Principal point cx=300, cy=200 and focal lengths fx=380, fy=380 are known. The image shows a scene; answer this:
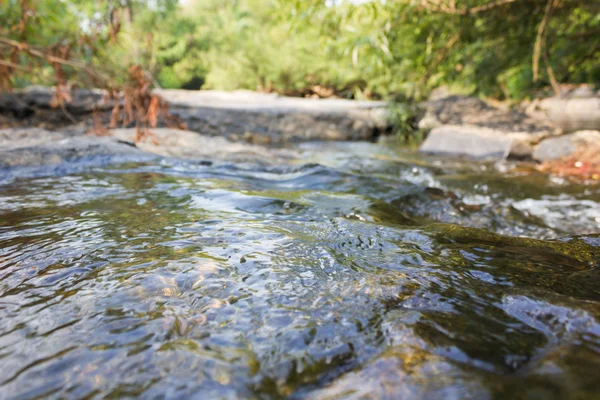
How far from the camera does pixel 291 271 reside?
1282 millimetres

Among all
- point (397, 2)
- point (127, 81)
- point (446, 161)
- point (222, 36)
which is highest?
point (222, 36)

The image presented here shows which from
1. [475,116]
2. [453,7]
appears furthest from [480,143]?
[475,116]

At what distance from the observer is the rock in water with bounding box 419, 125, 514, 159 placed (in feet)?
21.7

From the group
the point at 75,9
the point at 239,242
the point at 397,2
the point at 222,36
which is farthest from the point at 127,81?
the point at 222,36

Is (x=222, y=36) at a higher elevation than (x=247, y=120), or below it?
higher

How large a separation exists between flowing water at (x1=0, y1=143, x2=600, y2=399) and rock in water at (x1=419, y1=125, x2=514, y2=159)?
17.8ft

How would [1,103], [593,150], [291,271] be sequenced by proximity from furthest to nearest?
[1,103]
[593,150]
[291,271]

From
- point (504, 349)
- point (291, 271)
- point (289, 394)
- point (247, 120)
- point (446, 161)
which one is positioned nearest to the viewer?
point (289, 394)

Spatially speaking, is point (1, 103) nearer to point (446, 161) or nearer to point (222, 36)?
point (446, 161)

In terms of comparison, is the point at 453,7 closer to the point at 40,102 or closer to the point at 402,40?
the point at 402,40

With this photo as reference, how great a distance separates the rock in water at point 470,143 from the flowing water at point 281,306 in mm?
5428

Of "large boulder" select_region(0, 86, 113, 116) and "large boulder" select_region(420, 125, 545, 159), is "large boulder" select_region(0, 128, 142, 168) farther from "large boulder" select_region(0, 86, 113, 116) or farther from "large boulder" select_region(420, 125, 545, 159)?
"large boulder" select_region(420, 125, 545, 159)

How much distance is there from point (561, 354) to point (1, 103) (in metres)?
8.57

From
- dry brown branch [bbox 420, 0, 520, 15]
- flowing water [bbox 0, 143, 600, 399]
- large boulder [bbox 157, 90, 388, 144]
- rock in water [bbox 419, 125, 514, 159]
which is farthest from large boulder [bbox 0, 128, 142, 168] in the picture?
rock in water [bbox 419, 125, 514, 159]
